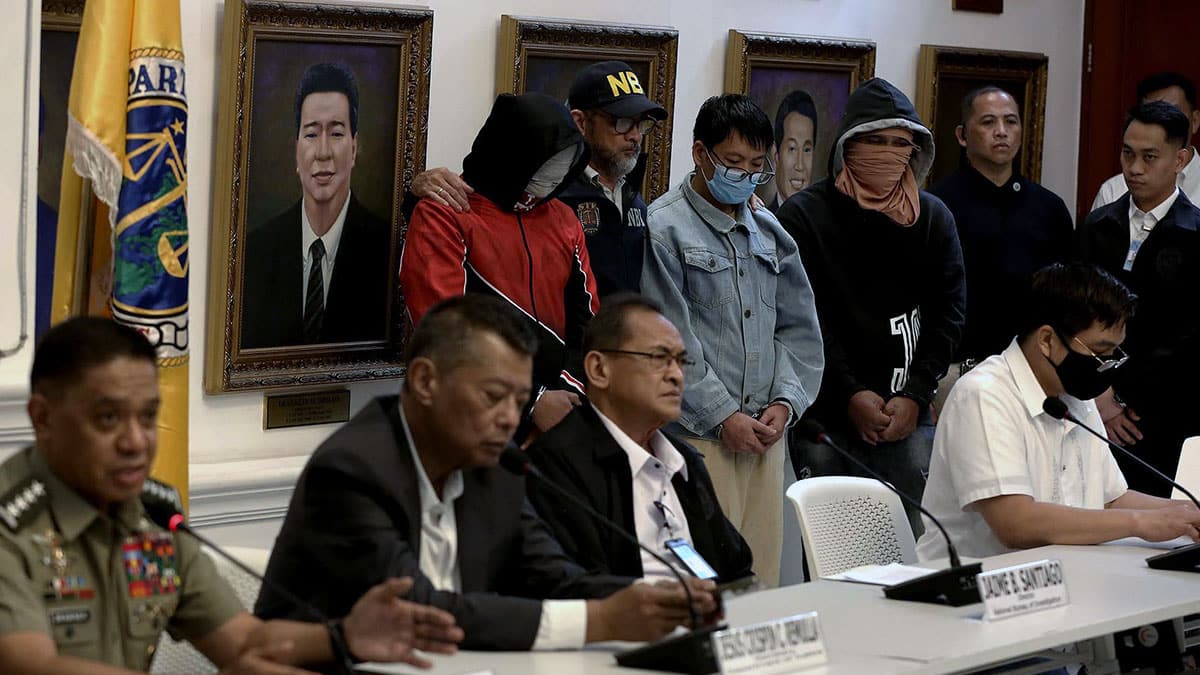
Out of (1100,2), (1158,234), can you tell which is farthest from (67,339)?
(1100,2)

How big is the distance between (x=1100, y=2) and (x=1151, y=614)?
3860 millimetres

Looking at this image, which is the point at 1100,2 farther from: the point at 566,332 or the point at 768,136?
the point at 566,332

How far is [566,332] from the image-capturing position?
15.0 feet

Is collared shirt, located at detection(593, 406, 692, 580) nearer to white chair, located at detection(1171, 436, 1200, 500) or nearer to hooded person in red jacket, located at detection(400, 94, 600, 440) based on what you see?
hooded person in red jacket, located at detection(400, 94, 600, 440)

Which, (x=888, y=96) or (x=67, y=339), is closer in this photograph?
(x=67, y=339)

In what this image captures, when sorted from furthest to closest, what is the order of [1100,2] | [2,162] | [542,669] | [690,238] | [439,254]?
[1100,2] < [690,238] < [439,254] < [2,162] < [542,669]

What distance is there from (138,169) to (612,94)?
1.37 meters

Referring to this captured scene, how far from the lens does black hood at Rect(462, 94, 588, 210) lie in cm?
438

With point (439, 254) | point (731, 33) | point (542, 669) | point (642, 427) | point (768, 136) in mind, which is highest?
point (731, 33)

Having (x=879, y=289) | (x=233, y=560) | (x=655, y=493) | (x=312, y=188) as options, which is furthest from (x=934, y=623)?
(x=312, y=188)

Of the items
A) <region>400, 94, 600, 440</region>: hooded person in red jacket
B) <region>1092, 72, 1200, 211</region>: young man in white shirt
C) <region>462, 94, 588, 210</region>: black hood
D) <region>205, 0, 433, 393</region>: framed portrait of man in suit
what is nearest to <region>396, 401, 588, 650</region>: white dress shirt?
<region>400, 94, 600, 440</region>: hooded person in red jacket

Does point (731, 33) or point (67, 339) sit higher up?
point (731, 33)

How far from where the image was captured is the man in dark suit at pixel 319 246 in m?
4.63

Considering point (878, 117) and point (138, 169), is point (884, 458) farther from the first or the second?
point (138, 169)
